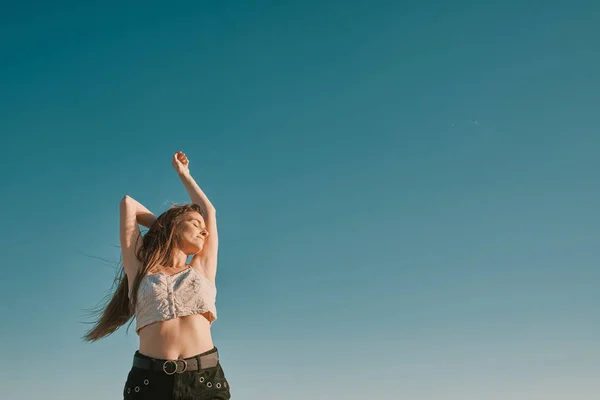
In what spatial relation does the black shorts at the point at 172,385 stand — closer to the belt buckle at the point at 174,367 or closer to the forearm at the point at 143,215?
the belt buckle at the point at 174,367

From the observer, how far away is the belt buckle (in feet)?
20.3

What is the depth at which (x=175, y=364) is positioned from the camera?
20.4ft

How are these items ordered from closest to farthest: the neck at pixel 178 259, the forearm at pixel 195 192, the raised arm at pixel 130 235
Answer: the raised arm at pixel 130 235, the neck at pixel 178 259, the forearm at pixel 195 192

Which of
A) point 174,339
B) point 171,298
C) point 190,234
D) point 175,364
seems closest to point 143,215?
point 190,234

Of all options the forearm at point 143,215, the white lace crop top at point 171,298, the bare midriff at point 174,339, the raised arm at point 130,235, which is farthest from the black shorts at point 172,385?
the forearm at point 143,215

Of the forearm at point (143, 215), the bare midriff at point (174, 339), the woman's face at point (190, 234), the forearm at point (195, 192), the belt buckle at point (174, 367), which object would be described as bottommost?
the belt buckle at point (174, 367)

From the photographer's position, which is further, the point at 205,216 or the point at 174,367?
the point at 205,216

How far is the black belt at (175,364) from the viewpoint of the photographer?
6207 mm

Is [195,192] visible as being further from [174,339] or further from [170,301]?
[174,339]

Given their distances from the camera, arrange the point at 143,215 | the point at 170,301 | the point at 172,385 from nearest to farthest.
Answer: the point at 172,385
the point at 170,301
the point at 143,215

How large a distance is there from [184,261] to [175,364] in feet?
4.66

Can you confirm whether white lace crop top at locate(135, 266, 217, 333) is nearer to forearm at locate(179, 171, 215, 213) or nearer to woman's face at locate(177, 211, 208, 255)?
woman's face at locate(177, 211, 208, 255)

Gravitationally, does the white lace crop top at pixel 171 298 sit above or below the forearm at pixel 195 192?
below

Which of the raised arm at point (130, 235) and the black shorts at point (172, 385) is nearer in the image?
the black shorts at point (172, 385)
